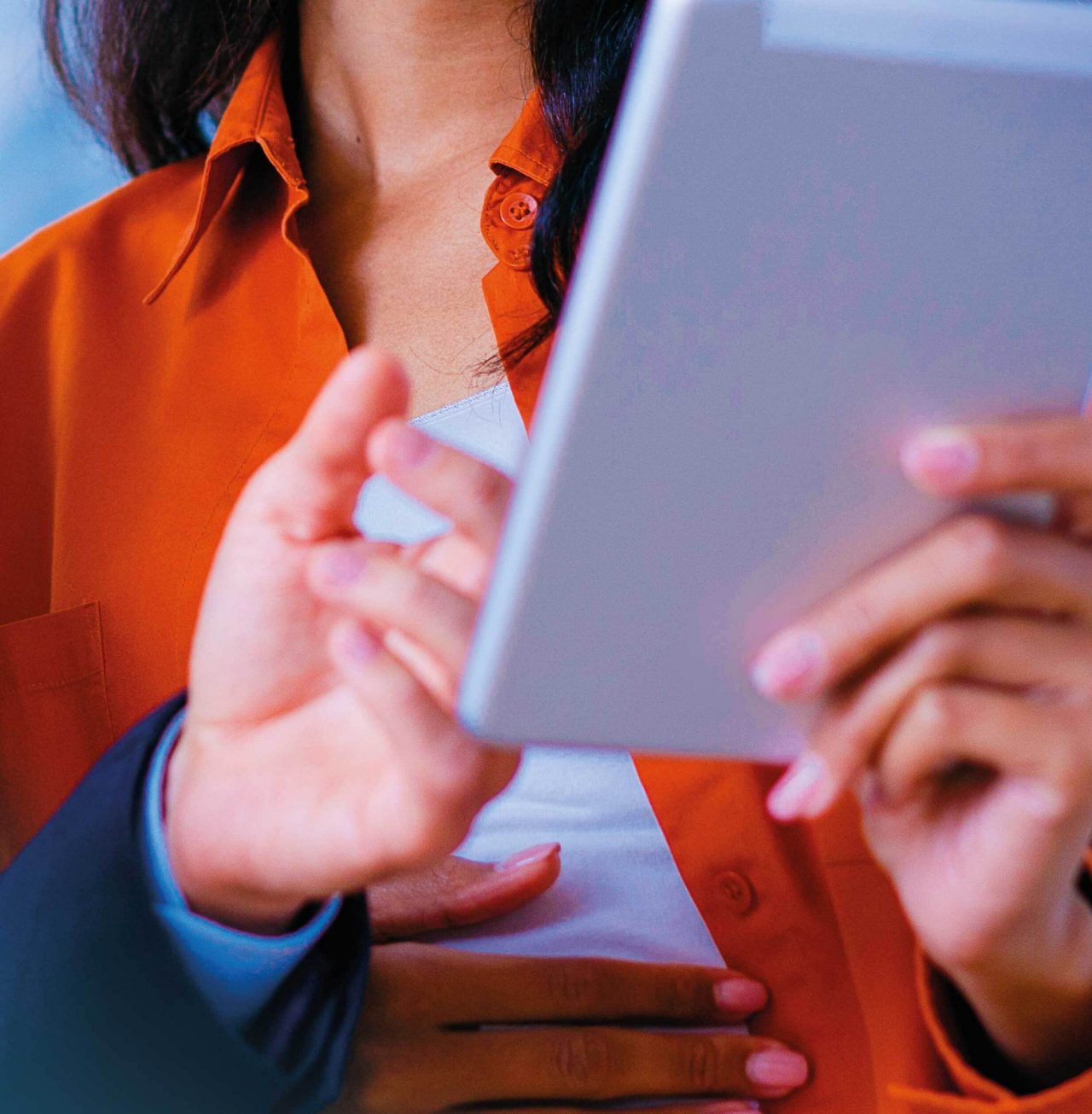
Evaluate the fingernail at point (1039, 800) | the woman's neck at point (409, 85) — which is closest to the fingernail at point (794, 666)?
the fingernail at point (1039, 800)

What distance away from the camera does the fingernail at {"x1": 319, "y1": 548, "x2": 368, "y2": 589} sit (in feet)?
1.71

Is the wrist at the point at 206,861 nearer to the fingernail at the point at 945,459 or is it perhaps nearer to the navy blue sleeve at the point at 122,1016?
the navy blue sleeve at the point at 122,1016

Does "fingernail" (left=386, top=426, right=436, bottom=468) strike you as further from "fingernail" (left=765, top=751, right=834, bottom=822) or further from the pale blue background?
the pale blue background

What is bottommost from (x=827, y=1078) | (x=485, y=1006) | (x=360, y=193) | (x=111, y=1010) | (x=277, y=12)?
(x=827, y=1078)

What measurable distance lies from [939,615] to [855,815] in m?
0.43

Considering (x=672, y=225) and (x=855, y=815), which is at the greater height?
(x=672, y=225)

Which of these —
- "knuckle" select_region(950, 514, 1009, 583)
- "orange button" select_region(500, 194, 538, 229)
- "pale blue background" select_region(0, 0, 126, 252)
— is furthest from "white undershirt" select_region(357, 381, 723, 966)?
"pale blue background" select_region(0, 0, 126, 252)

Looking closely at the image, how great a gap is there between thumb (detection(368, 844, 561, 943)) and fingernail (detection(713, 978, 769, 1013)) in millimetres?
146

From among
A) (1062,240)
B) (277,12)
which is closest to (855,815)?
(1062,240)

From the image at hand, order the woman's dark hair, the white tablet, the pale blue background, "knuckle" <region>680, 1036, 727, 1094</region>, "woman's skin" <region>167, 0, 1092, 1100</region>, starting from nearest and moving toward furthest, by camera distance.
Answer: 1. the white tablet
2. "woman's skin" <region>167, 0, 1092, 1100</region>
3. "knuckle" <region>680, 1036, 727, 1094</region>
4. the woman's dark hair
5. the pale blue background

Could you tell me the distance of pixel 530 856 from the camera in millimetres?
887

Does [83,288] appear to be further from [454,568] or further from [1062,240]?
[1062,240]

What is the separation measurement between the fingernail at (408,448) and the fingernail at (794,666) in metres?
0.18

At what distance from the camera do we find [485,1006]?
2.63 ft
